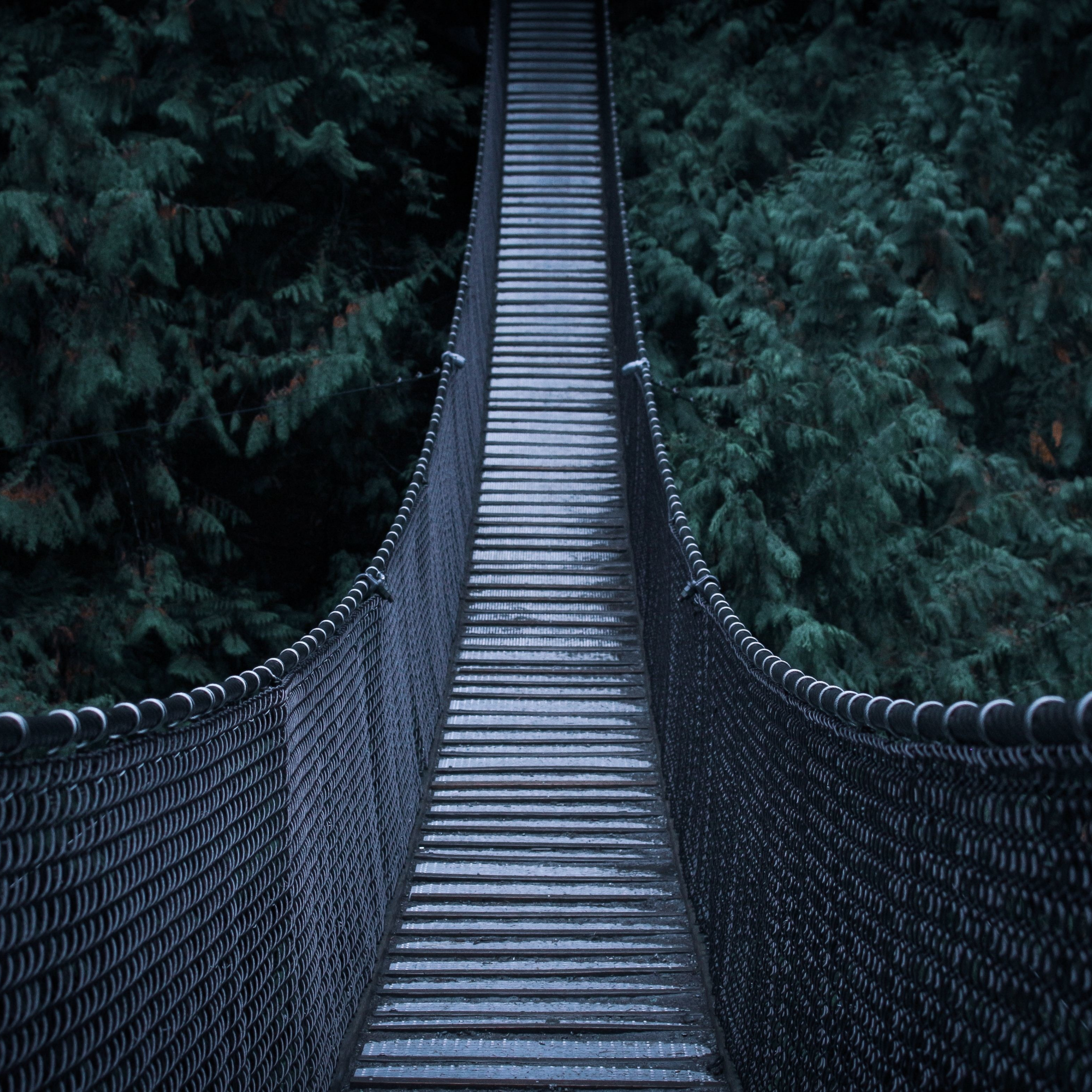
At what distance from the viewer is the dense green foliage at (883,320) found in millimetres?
5781

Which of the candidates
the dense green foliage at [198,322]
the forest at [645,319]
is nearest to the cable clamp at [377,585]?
the forest at [645,319]

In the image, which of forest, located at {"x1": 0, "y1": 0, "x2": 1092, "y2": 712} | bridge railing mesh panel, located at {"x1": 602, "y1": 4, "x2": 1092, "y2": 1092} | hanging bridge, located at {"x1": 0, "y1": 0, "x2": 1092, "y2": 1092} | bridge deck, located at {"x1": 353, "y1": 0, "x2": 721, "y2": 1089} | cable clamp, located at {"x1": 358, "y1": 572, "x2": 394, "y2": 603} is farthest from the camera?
forest, located at {"x1": 0, "y1": 0, "x2": 1092, "y2": 712}

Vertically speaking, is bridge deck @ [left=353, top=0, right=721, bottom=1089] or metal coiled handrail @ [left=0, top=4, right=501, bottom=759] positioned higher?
metal coiled handrail @ [left=0, top=4, right=501, bottom=759]

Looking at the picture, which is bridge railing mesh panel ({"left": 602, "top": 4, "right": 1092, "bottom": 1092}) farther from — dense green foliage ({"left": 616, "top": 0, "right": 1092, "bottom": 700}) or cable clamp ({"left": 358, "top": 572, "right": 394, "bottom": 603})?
dense green foliage ({"left": 616, "top": 0, "right": 1092, "bottom": 700})

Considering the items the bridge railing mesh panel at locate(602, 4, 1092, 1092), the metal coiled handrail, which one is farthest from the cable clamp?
the bridge railing mesh panel at locate(602, 4, 1092, 1092)

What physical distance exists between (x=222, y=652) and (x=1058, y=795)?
20.2 feet

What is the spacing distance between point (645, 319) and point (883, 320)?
1724mm

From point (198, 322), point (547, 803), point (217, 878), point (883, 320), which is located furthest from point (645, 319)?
point (217, 878)

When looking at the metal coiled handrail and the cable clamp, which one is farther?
the cable clamp

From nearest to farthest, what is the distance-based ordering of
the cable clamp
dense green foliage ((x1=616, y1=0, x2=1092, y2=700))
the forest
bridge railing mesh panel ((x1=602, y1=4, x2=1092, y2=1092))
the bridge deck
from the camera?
bridge railing mesh panel ((x1=602, y1=4, x2=1092, y2=1092)), the bridge deck, the cable clamp, dense green foliage ((x1=616, y1=0, x2=1092, y2=700)), the forest

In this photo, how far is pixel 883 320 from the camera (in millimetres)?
6965

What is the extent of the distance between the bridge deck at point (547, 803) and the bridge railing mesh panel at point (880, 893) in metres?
A: 0.24

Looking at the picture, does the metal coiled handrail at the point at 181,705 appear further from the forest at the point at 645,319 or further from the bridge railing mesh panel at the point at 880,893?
the forest at the point at 645,319

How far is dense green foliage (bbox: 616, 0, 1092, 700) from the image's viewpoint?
578cm
